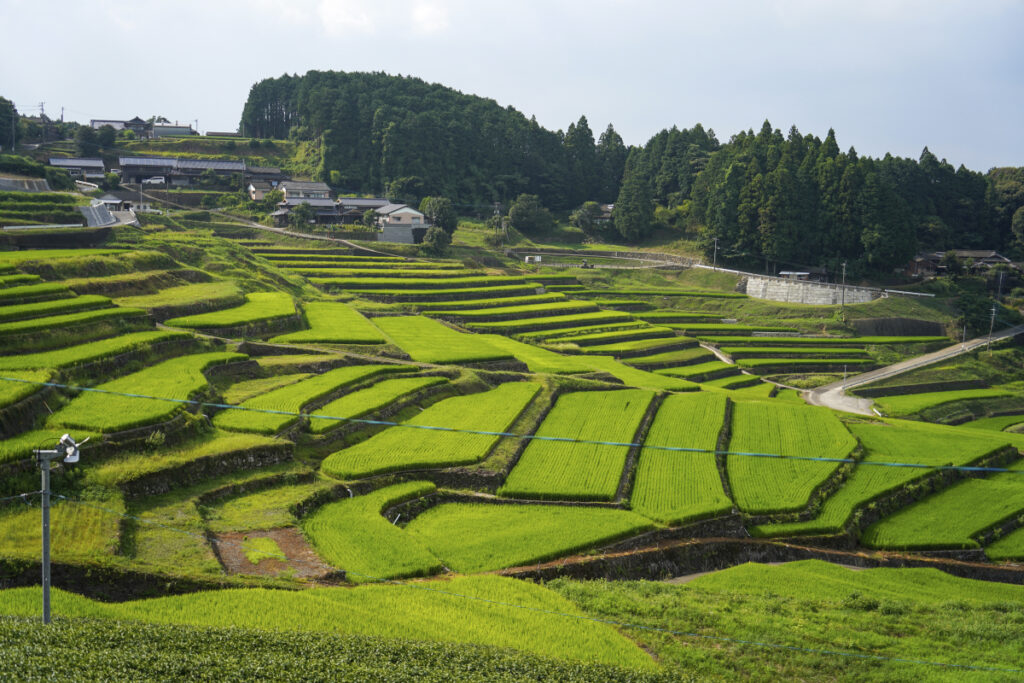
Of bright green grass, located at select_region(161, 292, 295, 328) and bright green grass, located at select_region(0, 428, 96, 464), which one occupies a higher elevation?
bright green grass, located at select_region(161, 292, 295, 328)

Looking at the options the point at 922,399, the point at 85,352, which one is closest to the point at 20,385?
the point at 85,352

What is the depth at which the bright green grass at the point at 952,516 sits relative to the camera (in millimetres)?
23078

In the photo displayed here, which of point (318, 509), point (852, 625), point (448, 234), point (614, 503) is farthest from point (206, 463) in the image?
point (448, 234)

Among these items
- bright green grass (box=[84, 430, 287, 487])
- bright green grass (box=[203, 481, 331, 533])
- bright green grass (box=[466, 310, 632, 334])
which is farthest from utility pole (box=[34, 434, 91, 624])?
bright green grass (box=[466, 310, 632, 334])

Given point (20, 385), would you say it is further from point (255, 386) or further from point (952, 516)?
point (952, 516)

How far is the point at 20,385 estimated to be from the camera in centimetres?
2077

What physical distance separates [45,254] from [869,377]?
41.0 metres

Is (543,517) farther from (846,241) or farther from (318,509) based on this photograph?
(846,241)

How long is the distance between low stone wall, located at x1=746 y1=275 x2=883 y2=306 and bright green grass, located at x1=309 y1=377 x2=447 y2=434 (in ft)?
121

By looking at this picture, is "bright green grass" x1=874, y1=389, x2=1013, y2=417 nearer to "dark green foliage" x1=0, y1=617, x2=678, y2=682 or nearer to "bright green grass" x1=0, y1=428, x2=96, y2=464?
"dark green foliage" x1=0, y1=617, x2=678, y2=682

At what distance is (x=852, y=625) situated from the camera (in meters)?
16.8

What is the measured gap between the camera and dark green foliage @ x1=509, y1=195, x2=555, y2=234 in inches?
3002

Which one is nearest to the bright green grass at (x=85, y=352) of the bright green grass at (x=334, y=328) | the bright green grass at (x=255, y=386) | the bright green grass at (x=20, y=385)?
the bright green grass at (x=20, y=385)

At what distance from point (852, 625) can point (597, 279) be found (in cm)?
4870
